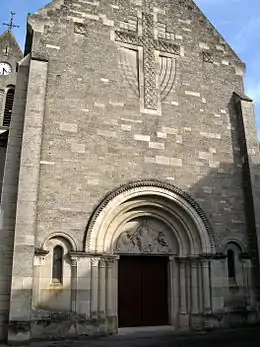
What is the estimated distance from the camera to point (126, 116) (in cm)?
1089

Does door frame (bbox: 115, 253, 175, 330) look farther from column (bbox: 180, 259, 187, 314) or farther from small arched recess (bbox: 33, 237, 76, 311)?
small arched recess (bbox: 33, 237, 76, 311)

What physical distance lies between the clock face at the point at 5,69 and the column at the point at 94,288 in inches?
808

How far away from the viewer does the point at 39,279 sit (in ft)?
29.1

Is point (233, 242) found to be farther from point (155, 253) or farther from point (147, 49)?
point (147, 49)

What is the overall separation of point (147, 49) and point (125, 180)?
452 centimetres

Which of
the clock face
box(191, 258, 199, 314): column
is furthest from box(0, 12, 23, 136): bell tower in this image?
box(191, 258, 199, 314): column

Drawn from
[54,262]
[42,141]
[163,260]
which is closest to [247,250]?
[163,260]

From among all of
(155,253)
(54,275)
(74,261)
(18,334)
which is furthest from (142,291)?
(18,334)

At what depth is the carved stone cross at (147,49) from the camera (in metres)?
11.4

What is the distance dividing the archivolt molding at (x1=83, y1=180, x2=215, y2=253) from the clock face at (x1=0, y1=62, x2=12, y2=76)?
63.9 ft

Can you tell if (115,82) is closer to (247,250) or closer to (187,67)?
(187,67)

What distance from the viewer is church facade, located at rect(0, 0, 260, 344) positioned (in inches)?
354

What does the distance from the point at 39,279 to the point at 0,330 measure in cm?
135

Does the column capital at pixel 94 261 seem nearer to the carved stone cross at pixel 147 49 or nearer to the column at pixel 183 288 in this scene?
the column at pixel 183 288
